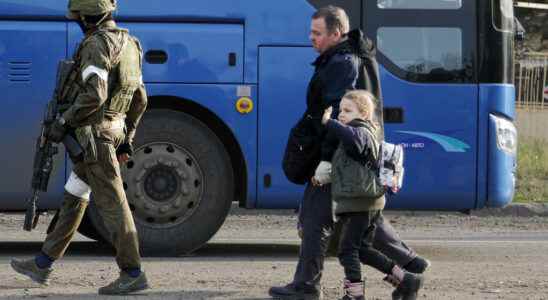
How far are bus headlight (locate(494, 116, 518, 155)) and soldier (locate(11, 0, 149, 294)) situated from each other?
314 centimetres

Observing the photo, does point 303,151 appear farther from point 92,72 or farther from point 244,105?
point 244,105

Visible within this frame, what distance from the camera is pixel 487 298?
788 centimetres

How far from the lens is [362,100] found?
712cm

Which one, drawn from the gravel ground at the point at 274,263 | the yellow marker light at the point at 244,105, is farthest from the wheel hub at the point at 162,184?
the yellow marker light at the point at 244,105

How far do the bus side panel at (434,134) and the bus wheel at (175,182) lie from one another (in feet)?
4.28

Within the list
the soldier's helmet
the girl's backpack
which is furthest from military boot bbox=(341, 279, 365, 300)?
the soldier's helmet

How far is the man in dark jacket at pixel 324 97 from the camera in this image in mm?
7328

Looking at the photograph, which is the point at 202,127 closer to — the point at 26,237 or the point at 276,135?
the point at 276,135

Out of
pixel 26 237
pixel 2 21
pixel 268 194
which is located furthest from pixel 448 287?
pixel 26 237

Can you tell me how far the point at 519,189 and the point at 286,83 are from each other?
6619mm

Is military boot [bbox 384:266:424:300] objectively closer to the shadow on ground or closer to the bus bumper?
the bus bumper

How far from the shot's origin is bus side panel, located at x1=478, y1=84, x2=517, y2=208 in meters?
9.84

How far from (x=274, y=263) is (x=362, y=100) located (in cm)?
274

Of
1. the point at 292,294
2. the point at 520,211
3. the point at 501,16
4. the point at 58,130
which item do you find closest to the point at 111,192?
the point at 58,130
